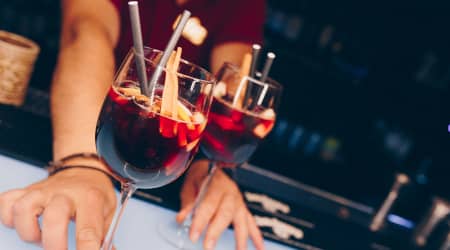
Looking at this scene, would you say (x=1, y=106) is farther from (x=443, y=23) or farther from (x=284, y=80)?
(x=443, y=23)

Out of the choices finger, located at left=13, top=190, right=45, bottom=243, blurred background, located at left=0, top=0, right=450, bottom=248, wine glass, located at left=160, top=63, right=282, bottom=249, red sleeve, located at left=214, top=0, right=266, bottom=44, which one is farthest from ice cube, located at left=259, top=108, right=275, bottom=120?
blurred background, located at left=0, top=0, right=450, bottom=248

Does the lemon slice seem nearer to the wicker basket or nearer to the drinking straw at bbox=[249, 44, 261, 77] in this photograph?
the drinking straw at bbox=[249, 44, 261, 77]

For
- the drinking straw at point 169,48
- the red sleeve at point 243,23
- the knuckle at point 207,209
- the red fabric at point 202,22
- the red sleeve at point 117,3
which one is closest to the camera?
the drinking straw at point 169,48

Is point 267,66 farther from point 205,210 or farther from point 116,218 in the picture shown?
point 116,218

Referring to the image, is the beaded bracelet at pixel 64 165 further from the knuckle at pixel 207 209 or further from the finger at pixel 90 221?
the knuckle at pixel 207 209

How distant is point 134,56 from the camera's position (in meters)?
0.66

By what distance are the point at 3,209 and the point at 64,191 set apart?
0.31 ft

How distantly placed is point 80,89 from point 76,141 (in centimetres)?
20

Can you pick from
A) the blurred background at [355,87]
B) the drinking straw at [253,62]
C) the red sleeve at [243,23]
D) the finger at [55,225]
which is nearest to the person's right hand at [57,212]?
the finger at [55,225]

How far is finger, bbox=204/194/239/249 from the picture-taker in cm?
93

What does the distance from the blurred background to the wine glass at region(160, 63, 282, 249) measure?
1948mm

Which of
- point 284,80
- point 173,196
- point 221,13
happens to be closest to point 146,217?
point 173,196

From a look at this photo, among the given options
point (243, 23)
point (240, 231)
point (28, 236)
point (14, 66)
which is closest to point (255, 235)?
point (240, 231)

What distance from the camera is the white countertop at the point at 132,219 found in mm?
825
